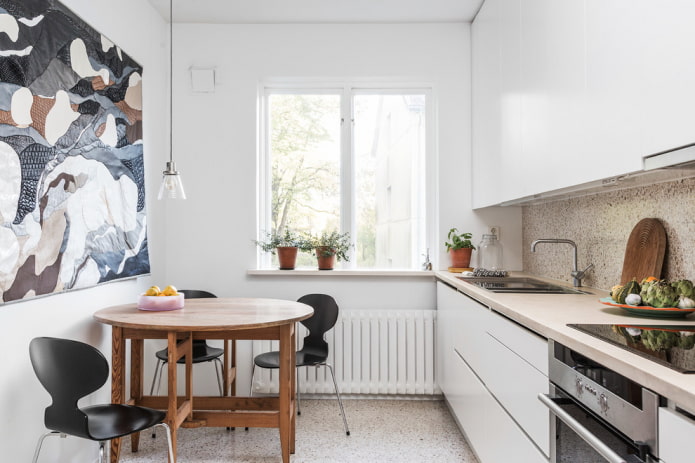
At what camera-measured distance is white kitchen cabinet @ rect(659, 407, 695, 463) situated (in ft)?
2.76

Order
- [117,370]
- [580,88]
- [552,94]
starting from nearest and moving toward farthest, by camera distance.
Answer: [580,88] < [552,94] < [117,370]

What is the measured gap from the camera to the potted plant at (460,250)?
3344 millimetres

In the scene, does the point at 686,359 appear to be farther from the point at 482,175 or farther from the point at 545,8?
the point at 482,175

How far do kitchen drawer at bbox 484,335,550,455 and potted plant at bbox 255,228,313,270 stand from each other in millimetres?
1713

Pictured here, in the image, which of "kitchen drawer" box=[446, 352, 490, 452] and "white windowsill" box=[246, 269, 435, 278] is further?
"white windowsill" box=[246, 269, 435, 278]

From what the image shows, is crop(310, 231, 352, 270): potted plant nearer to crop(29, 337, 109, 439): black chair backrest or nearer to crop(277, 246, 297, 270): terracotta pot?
crop(277, 246, 297, 270): terracotta pot

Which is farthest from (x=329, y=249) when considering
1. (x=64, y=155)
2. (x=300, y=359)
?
(x=64, y=155)

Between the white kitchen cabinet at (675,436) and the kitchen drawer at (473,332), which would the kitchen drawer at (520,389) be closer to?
the kitchen drawer at (473,332)

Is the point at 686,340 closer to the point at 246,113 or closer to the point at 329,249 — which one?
the point at 329,249

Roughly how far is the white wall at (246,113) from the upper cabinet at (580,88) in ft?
1.49

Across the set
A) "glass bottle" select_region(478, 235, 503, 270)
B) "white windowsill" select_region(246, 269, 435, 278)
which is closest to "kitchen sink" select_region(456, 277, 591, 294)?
"glass bottle" select_region(478, 235, 503, 270)

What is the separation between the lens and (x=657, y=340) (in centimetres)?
120

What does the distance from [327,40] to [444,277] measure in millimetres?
1950

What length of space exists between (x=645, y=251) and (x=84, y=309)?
8.77 ft
